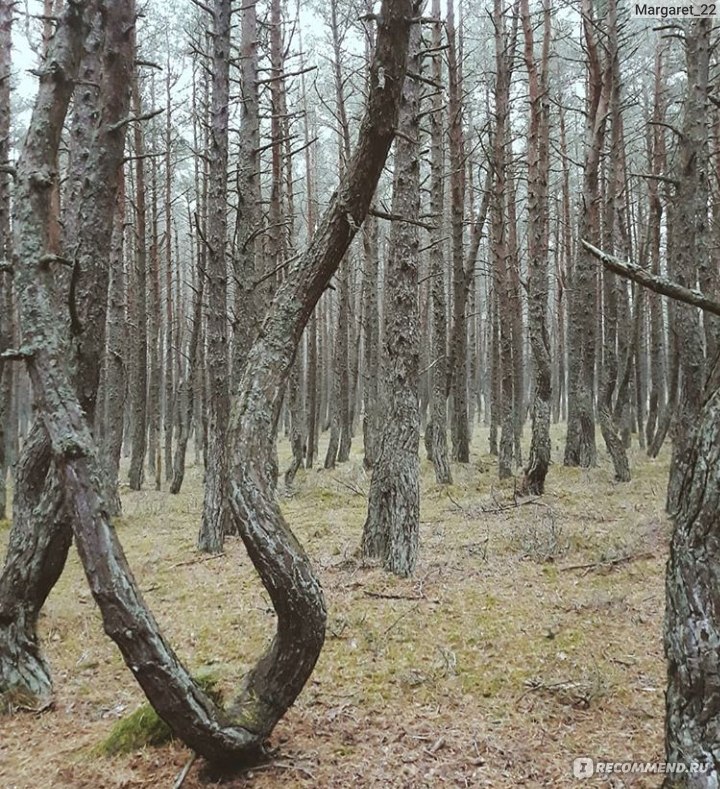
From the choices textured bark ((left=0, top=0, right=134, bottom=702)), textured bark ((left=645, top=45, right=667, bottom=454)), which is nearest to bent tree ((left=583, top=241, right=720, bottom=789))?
textured bark ((left=0, top=0, right=134, bottom=702))

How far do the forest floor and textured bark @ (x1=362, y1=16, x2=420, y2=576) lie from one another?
38 centimetres

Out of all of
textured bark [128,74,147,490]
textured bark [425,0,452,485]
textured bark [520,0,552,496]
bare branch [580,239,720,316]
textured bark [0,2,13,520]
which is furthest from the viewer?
textured bark [128,74,147,490]

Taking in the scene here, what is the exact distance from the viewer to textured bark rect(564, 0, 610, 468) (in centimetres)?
1134

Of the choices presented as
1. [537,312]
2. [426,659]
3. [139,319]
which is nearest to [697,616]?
[426,659]

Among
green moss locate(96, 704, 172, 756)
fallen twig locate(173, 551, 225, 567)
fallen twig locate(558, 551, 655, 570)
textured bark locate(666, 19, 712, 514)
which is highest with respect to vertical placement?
textured bark locate(666, 19, 712, 514)

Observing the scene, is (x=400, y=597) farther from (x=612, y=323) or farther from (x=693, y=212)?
(x=612, y=323)

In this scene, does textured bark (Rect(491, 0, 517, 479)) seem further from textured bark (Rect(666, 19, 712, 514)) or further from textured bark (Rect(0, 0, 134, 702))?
textured bark (Rect(0, 0, 134, 702))

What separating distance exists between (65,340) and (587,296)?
11011 mm

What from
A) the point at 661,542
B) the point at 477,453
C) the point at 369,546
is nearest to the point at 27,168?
the point at 369,546

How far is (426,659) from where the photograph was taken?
4539 millimetres

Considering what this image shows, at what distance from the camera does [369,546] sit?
675 centimetres

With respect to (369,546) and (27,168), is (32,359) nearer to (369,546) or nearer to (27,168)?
(27,168)

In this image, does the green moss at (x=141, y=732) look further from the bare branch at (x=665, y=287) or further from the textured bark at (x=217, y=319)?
the textured bark at (x=217, y=319)

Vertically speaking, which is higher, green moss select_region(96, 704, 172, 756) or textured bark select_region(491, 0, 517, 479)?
textured bark select_region(491, 0, 517, 479)
